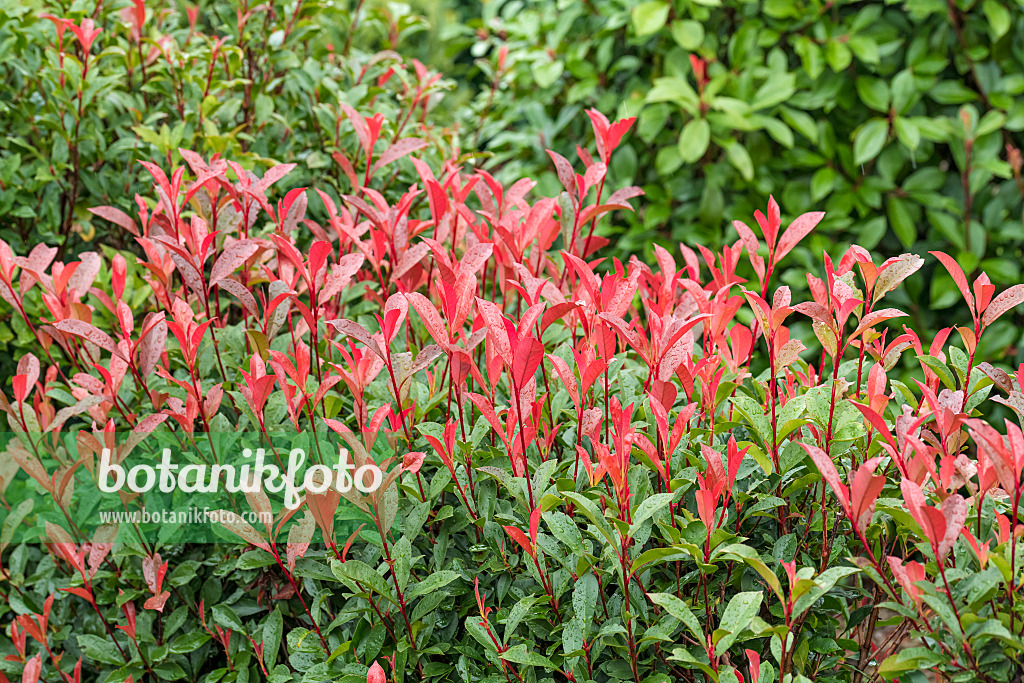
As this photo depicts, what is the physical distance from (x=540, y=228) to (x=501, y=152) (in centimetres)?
237

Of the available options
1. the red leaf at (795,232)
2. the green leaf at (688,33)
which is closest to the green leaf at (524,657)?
the red leaf at (795,232)

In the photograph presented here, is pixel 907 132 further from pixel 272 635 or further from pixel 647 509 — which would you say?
pixel 272 635

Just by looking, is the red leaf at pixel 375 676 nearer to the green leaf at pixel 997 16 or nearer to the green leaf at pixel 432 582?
the green leaf at pixel 432 582

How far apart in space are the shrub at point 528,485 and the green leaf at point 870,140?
1.85 meters

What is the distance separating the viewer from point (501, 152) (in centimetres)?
388

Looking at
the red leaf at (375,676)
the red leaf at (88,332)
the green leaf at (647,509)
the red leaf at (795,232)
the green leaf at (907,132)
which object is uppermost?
the red leaf at (795,232)

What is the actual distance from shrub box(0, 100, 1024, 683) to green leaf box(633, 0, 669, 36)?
1.82m

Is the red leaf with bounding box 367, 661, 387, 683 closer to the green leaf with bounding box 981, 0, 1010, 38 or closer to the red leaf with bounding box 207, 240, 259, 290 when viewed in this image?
the red leaf with bounding box 207, 240, 259, 290

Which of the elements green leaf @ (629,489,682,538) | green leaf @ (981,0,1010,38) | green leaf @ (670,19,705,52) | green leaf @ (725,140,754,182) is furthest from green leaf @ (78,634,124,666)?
green leaf @ (981,0,1010,38)

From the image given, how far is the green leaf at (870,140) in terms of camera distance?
3.12 meters

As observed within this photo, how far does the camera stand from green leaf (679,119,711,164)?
124 inches

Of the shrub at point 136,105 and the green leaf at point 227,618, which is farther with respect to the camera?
the shrub at point 136,105

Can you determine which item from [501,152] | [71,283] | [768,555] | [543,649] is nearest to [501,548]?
[543,649]

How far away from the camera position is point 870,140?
124 inches
